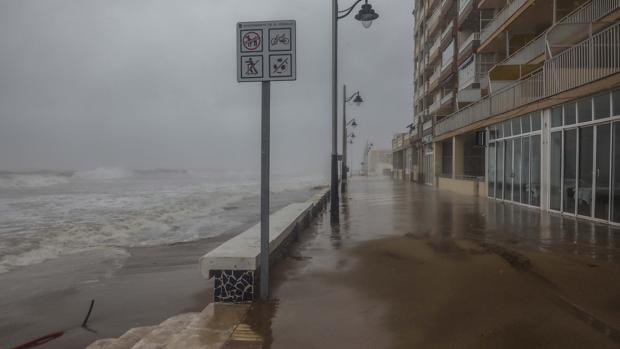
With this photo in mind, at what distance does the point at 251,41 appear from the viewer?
4.18m

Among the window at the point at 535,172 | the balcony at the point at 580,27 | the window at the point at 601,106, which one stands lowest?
the window at the point at 535,172

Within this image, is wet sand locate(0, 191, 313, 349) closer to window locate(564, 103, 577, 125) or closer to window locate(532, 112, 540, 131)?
window locate(564, 103, 577, 125)

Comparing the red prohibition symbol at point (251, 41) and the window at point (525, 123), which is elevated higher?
the window at point (525, 123)

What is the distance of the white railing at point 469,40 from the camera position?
26.0m

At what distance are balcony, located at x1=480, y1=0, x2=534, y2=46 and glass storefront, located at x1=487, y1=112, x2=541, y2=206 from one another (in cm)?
482

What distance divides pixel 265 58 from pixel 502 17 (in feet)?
64.7

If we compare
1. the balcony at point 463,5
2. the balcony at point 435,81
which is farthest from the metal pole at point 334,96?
the balcony at point 435,81

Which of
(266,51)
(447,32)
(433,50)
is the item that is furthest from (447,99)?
(266,51)

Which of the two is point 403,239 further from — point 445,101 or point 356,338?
point 445,101

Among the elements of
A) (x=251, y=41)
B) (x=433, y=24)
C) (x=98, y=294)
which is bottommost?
(x=98, y=294)

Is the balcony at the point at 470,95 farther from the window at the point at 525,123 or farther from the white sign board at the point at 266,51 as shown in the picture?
the white sign board at the point at 266,51

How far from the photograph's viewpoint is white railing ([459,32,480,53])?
26.0 meters

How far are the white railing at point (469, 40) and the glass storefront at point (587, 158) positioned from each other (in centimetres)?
1457

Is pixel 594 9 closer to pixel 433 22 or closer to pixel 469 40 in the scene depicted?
pixel 469 40
